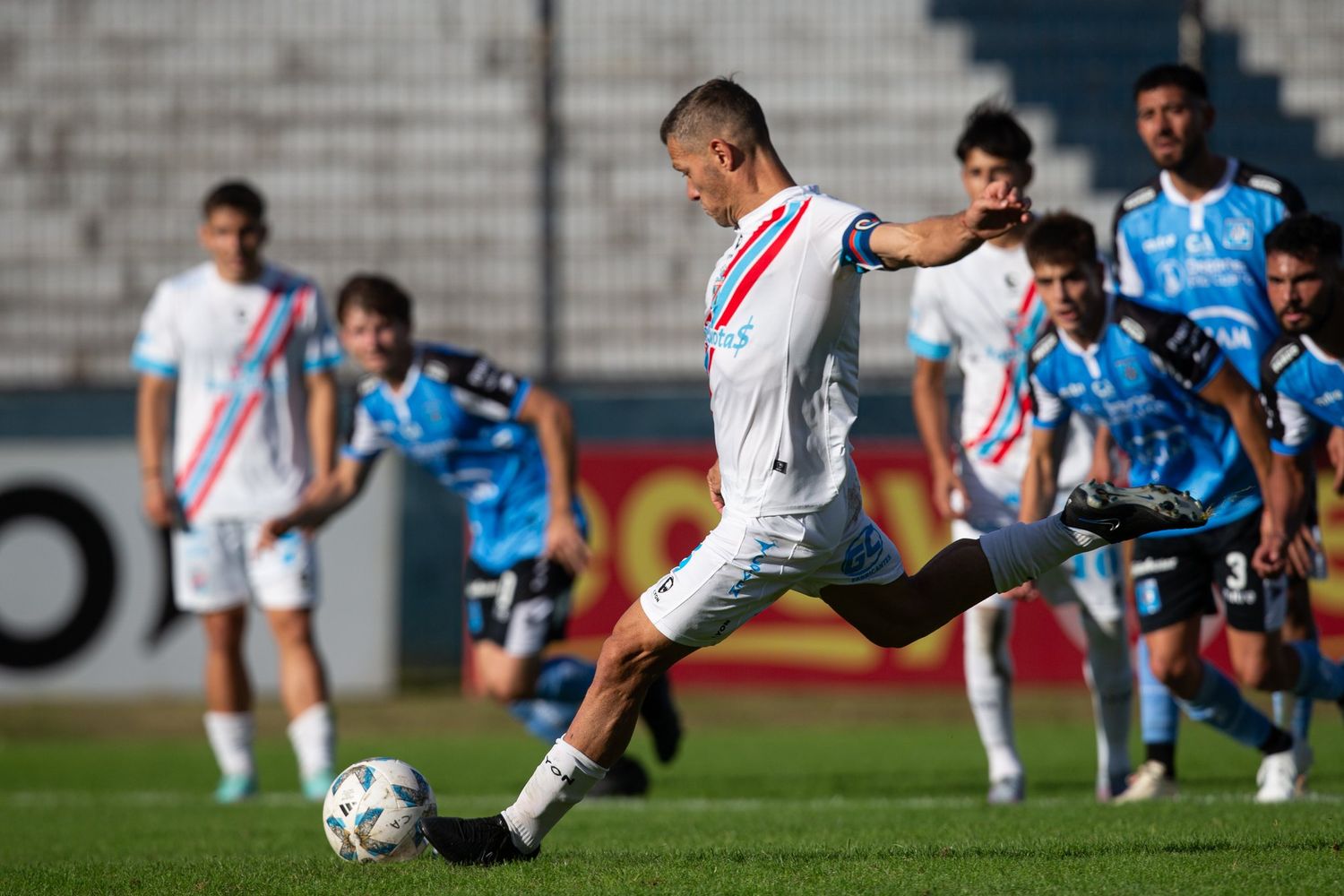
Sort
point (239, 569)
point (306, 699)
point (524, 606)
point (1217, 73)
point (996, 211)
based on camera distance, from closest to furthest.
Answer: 1. point (996, 211)
2. point (524, 606)
3. point (306, 699)
4. point (239, 569)
5. point (1217, 73)

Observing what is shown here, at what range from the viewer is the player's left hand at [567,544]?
6.79 m

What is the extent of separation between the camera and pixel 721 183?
171 inches

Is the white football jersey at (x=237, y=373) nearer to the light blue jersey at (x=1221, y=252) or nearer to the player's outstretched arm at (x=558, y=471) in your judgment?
the player's outstretched arm at (x=558, y=471)

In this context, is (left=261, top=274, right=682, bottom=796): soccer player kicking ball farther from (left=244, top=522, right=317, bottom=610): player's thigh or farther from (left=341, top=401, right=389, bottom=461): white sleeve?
(left=244, top=522, right=317, bottom=610): player's thigh

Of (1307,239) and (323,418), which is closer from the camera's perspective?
(1307,239)

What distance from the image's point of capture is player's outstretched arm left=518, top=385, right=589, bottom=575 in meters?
6.80

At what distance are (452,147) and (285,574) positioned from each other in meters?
6.22

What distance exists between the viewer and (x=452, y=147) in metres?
13.0

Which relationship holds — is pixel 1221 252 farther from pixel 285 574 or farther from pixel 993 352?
pixel 285 574

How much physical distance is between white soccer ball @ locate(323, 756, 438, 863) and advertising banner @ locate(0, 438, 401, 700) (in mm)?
5698

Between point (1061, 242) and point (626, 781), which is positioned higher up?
point (1061, 242)

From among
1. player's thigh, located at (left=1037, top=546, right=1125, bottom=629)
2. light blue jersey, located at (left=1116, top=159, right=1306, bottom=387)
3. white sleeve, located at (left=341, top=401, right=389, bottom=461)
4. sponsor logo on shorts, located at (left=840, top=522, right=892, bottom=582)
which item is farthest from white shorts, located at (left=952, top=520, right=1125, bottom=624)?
white sleeve, located at (left=341, top=401, right=389, bottom=461)

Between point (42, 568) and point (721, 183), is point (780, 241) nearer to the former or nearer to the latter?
point (721, 183)

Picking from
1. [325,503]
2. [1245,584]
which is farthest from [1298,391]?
[325,503]
